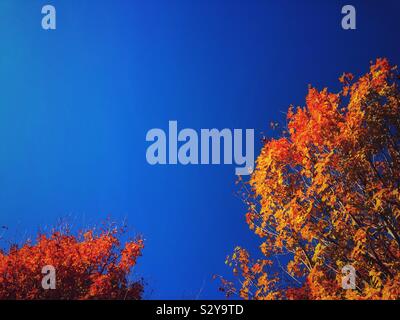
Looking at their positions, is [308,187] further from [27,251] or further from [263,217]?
[27,251]

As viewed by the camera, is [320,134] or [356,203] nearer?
[356,203]

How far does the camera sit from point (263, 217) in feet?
24.8

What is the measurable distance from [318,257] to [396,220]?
1279 mm

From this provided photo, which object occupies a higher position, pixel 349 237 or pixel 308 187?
pixel 308 187
